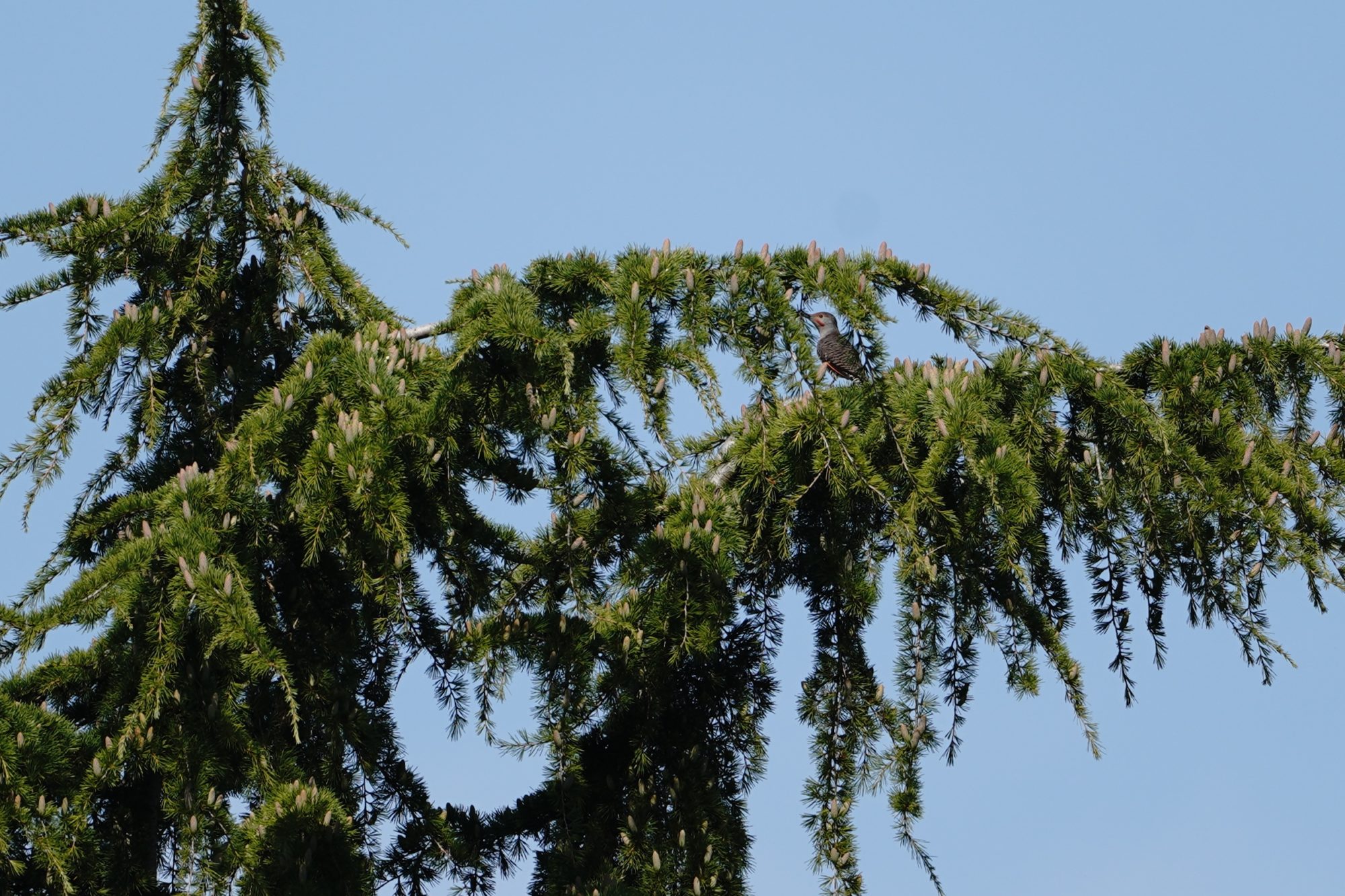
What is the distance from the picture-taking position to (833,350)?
14.2ft

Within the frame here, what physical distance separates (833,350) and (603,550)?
912 mm

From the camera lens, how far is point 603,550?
399 cm

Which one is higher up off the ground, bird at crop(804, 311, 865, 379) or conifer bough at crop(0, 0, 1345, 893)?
bird at crop(804, 311, 865, 379)

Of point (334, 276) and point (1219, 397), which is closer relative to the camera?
point (1219, 397)

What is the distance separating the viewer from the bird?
4254mm

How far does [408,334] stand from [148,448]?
939mm

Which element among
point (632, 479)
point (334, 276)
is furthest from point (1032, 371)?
point (334, 276)

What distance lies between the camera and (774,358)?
12.8 feet

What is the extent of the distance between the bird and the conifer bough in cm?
2

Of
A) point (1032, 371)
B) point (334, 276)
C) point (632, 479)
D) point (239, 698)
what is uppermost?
point (334, 276)

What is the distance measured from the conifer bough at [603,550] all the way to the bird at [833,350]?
2cm

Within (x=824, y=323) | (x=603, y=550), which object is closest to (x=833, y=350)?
(x=824, y=323)

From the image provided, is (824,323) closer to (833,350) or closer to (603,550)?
(833,350)

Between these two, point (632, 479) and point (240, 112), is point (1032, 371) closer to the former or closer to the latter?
point (632, 479)
